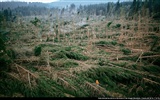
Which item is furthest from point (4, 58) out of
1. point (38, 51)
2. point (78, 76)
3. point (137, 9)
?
point (137, 9)

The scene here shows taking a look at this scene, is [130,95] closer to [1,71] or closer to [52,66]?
[52,66]

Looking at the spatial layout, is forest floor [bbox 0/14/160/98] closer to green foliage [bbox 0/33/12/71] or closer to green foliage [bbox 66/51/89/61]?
green foliage [bbox 66/51/89/61]

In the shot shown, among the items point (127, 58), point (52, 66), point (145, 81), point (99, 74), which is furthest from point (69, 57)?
point (145, 81)

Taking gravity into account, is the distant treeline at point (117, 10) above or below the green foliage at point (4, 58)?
above

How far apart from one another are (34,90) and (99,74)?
4.53 ft

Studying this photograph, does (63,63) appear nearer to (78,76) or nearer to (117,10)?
(78,76)

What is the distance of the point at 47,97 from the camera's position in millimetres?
2539

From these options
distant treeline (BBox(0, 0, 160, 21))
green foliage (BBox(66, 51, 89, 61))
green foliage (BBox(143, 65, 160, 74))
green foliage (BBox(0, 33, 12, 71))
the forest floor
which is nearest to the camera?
the forest floor

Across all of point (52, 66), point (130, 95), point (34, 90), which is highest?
point (52, 66)

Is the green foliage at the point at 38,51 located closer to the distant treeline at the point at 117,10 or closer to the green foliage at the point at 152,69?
the green foliage at the point at 152,69


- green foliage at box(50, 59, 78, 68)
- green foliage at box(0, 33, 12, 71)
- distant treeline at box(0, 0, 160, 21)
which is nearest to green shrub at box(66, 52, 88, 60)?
green foliage at box(50, 59, 78, 68)

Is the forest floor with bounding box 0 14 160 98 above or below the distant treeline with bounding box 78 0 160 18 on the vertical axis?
below

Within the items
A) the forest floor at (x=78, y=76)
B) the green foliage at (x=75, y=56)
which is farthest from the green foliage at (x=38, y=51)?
the green foliage at (x=75, y=56)

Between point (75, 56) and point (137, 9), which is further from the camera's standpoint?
point (137, 9)
